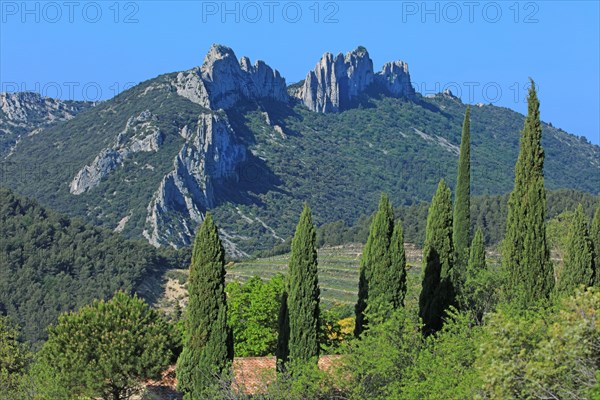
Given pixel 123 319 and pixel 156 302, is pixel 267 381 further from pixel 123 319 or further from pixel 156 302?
pixel 156 302

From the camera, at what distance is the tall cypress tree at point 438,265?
113ft

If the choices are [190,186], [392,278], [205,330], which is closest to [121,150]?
[190,186]

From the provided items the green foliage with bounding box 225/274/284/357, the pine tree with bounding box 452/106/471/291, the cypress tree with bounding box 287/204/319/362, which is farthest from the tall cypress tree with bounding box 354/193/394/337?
the green foliage with bounding box 225/274/284/357

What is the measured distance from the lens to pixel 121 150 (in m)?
187

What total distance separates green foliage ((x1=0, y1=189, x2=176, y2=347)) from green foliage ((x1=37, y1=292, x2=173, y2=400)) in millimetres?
45364

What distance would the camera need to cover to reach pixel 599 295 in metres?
20.0

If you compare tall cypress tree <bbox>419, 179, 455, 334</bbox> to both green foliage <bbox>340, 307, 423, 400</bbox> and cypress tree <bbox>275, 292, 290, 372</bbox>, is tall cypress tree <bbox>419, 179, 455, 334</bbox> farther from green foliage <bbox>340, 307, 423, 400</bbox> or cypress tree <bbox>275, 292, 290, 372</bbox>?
green foliage <bbox>340, 307, 423, 400</bbox>

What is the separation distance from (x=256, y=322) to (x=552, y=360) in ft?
87.5

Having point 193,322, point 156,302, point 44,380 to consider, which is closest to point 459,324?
point 193,322

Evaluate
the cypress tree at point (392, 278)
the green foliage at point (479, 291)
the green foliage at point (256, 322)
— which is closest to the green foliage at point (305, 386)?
the cypress tree at point (392, 278)

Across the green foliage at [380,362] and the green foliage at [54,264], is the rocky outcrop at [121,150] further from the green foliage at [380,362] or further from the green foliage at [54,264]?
the green foliage at [380,362]

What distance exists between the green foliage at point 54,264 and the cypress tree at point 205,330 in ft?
168

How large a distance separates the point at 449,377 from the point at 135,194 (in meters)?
156

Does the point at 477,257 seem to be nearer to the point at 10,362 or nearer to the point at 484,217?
the point at 10,362
